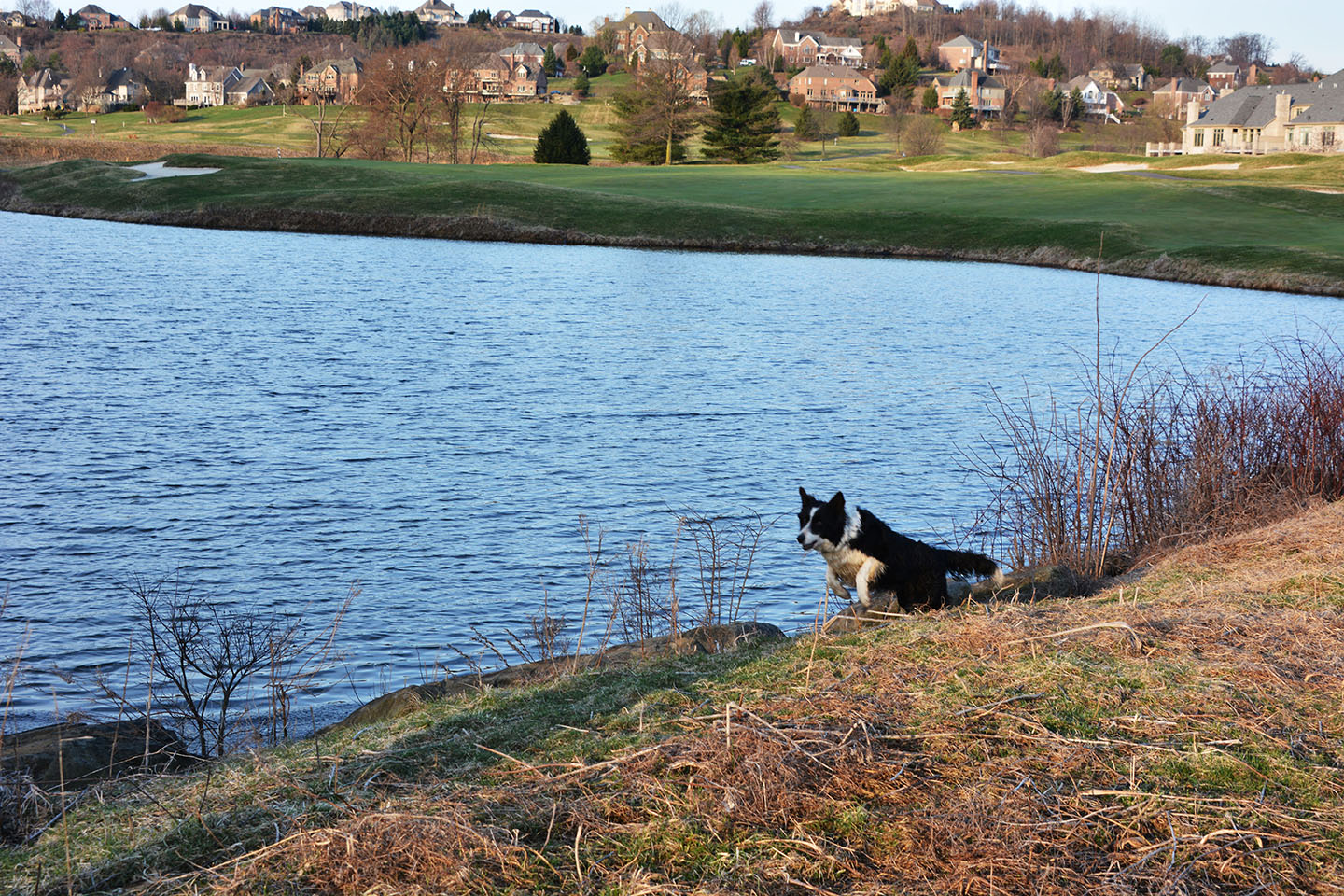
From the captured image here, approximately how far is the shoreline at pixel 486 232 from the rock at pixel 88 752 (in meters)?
40.7

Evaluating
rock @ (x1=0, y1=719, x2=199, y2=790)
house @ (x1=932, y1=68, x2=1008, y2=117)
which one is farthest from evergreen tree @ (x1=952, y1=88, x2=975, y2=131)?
rock @ (x1=0, y1=719, x2=199, y2=790)

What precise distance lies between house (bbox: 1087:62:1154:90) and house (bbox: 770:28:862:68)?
38588 mm

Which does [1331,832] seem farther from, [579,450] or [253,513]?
[579,450]

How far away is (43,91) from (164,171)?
114711 millimetres

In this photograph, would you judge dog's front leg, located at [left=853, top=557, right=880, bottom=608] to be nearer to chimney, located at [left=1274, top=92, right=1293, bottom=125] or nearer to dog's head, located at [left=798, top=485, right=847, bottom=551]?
dog's head, located at [left=798, top=485, right=847, bottom=551]

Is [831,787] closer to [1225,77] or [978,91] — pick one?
[978,91]

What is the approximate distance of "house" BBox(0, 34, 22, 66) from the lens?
17875 cm

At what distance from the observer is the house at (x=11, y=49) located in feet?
586

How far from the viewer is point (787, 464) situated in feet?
53.2

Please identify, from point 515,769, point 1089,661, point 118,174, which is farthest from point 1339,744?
point 118,174

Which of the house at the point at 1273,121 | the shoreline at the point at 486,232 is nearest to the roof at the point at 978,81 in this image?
the house at the point at 1273,121

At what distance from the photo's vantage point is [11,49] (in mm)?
183375

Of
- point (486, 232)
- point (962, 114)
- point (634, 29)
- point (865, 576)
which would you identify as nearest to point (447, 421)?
point (865, 576)

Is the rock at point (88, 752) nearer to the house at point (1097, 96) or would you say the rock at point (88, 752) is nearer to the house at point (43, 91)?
the house at point (1097, 96)
